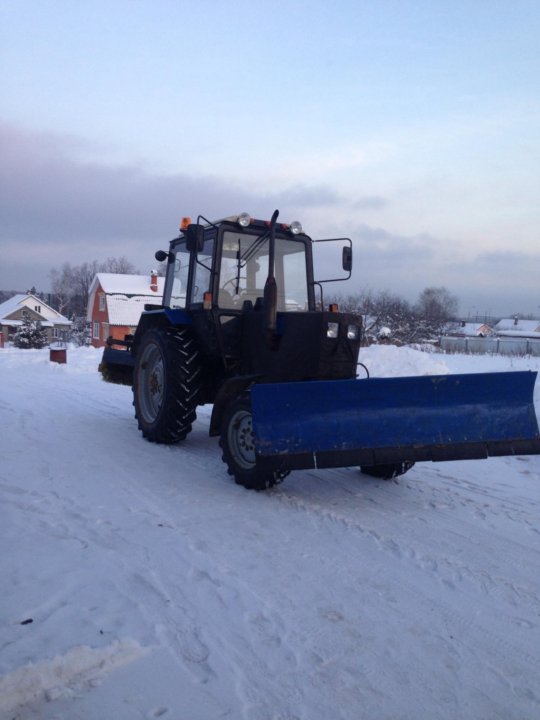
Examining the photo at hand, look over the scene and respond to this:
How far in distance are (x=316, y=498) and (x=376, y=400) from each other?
3.31 ft

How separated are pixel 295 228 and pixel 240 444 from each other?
108 inches

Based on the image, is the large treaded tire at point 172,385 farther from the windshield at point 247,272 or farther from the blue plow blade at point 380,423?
the blue plow blade at point 380,423

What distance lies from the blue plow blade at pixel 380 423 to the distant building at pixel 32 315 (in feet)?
190

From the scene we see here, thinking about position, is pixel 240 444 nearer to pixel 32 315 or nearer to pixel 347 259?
pixel 347 259

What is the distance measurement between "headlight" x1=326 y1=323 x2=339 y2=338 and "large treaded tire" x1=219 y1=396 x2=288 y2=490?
3.12 feet

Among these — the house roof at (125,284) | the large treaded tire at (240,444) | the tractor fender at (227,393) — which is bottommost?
the large treaded tire at (240,444)

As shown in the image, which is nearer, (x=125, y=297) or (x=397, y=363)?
(x=397, y=363)

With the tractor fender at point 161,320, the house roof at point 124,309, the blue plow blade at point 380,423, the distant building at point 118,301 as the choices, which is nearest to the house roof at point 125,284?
the distant building at point 118,301

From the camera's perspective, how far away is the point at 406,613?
3.29m

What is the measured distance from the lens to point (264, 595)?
343cm

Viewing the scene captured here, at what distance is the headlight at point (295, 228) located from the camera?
280 inches

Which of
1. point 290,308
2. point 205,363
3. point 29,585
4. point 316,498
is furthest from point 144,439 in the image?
point 29,585

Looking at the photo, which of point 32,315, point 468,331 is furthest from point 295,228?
point 468,331

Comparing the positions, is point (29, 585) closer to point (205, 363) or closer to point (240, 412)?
point (240, 412)
